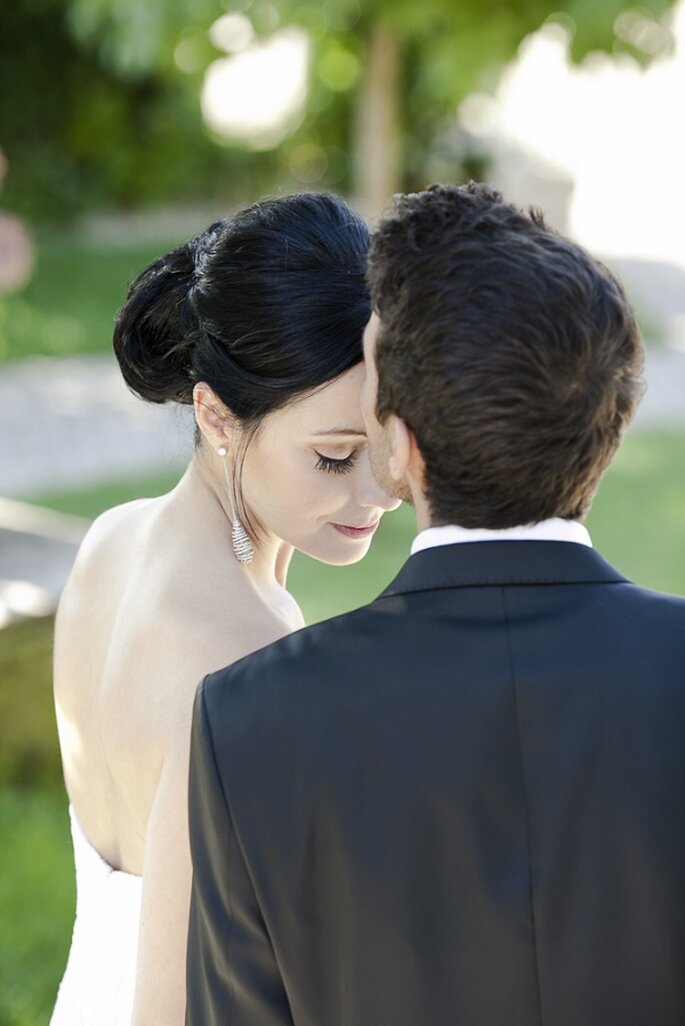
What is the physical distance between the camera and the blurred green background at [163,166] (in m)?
4.84

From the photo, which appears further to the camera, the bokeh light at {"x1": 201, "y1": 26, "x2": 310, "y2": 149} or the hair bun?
the bokeh light at {"x1": 201, "y1": 26, "x2": 310, "y2": 149}

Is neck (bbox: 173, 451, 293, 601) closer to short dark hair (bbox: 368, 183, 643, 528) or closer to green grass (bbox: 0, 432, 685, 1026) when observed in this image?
short dark hair (bbox: 368, 183, 643, 528)

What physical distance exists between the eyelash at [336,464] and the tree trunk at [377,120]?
5.42m

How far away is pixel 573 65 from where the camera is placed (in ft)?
16.0

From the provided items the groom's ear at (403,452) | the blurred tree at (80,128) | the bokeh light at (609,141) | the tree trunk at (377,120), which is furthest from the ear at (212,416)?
the blurred tree at (80,128)

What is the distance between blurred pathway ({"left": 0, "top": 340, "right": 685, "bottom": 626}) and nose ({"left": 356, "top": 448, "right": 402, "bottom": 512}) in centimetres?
414

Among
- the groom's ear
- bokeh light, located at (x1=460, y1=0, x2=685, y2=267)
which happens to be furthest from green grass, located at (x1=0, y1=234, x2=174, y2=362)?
the groom's ear

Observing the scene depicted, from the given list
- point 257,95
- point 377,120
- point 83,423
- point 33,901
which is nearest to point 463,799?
point 33,901

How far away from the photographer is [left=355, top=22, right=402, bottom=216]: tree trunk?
7434mm

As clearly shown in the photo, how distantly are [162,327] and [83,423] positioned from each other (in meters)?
9.49

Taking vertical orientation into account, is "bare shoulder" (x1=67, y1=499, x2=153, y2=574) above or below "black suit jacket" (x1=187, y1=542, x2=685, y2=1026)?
above

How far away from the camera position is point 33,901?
450cm

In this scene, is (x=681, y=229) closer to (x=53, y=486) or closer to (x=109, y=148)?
(x=109, y=148)

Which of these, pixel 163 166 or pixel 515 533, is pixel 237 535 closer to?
pixel 515 533
